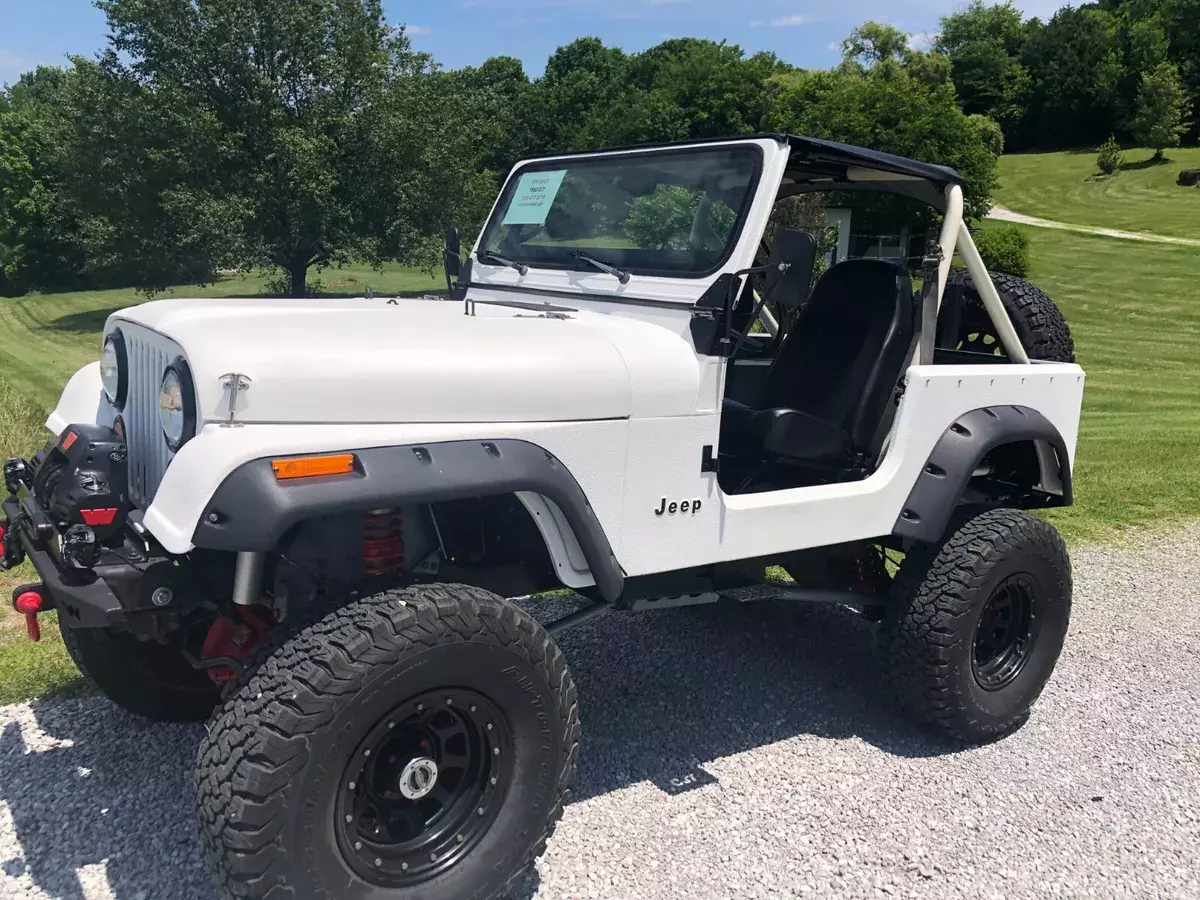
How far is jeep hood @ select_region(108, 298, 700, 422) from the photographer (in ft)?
7.89

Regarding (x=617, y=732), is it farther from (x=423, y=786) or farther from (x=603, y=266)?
(x=603, y=266)

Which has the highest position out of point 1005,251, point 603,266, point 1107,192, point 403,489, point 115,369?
point 603,266

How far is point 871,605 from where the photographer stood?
13.2ft

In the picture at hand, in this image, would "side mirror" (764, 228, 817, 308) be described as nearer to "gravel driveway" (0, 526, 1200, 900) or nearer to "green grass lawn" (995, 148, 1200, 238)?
"gravel driveway" (0, 526, 1200, 900)

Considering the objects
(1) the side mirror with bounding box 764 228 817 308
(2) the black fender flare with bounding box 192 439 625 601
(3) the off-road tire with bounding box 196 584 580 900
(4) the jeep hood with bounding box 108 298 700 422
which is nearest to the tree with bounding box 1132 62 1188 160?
(1) the side mirror with bounding box 764 228 817 308

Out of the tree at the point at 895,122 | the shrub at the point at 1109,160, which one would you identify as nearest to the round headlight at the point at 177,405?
the tree at the point at 895,122

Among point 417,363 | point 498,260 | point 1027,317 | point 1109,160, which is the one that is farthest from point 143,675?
point 1109,160

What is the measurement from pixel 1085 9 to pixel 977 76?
9.40 m

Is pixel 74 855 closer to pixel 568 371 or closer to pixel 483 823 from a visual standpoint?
pixel 483 823

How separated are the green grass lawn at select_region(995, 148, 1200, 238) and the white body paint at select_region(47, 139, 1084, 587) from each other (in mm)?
33115

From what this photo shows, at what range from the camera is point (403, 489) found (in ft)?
7.86

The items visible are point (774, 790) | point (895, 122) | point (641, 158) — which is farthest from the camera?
point (895, 122)

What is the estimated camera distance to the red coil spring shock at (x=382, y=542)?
2.76 meters

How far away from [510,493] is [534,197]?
1.71 metres
